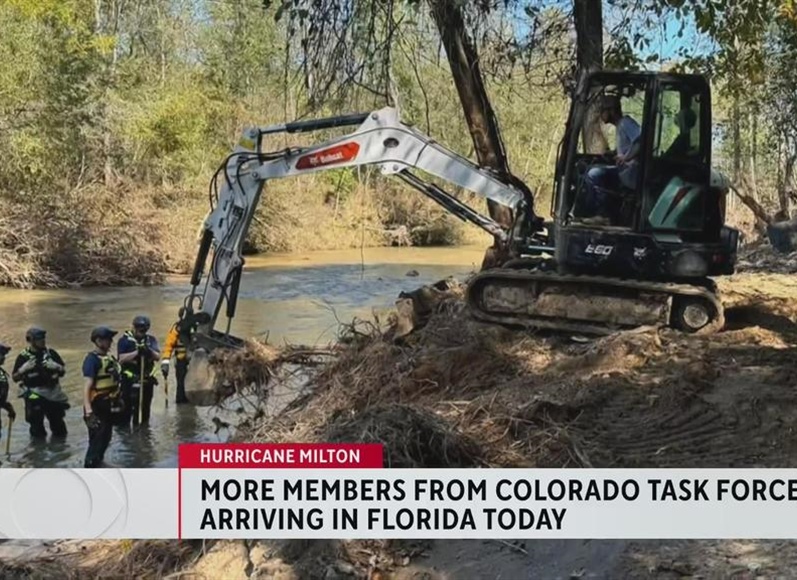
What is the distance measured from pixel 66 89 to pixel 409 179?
524 inches

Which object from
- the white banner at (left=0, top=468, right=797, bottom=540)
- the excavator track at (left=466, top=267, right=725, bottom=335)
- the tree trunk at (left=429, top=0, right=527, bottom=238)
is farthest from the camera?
the tree trunk at (left=429, top=0, right=527, bottom=238)

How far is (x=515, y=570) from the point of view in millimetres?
3471

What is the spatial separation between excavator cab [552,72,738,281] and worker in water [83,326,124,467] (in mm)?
3509


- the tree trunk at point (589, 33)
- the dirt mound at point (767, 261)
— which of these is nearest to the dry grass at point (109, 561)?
the tree trunk at point (589, 33)

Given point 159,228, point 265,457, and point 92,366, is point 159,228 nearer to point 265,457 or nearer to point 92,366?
point 92,366

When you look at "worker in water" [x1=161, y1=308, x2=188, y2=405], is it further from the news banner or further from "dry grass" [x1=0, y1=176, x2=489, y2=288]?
"dry grass" [x1=0, y1=176, x2=489, y2=288]

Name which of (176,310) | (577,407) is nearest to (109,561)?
(577,407)

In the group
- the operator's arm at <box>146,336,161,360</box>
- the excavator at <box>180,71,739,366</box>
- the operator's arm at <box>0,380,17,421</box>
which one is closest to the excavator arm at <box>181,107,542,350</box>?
the excavator at <box>180,71,739,366</box>

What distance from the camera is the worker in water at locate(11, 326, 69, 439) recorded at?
775 centimetres

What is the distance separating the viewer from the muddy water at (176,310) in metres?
7.89

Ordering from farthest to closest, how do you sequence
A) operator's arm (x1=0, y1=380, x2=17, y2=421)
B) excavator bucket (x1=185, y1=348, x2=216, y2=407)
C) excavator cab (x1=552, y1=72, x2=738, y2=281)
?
excavator bucket (x1=185, y1=348, x2=216, y2=407) < operator's arm (x1=0, y1=380, x2=17, y2=421) < excavator cab (x1=552, y1=72, x2=738, y2=281)

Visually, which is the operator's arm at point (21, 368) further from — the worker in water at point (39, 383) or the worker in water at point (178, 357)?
the worker in water at point (178, 357)

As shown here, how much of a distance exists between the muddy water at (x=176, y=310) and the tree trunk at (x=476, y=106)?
11.1 ft

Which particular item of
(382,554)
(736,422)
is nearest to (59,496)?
(382,554)
